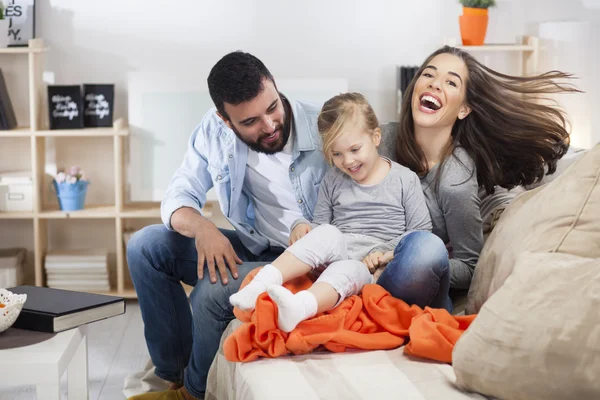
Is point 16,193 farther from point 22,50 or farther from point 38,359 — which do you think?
point 38,359

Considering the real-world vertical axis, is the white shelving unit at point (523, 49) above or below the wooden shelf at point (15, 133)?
above

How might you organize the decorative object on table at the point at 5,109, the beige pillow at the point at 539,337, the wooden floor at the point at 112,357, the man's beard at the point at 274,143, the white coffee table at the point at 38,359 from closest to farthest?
1. the beige pillow at the point at 539,337
2. the white coffee table at the point at 38,359
3. the man's beard at the point at 274,143
4. the wooden floor at the point at 112,357
5. the decorative object on table at the point at 5,109

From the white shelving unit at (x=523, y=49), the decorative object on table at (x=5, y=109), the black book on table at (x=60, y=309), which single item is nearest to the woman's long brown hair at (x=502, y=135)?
the black book on table at (x=60, y=309)

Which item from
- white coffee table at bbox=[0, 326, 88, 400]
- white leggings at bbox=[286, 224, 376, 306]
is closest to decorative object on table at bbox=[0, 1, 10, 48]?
white coffee table at bbox=[0, 326, 88, 400]

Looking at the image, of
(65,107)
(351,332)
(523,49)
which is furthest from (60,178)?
(351,332)

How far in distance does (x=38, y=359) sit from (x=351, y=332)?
63cm

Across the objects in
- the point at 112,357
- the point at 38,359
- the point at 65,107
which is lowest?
the point at 112,357

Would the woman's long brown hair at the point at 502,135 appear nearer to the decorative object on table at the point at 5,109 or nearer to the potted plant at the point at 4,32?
the decorative object on table at the point at 5,109

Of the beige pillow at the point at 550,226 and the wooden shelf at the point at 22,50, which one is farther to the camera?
the wooden shelf at the point at 22,50

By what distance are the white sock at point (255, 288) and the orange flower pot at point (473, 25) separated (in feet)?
6.85

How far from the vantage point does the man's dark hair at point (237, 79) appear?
215 centimetres

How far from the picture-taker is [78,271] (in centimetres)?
351

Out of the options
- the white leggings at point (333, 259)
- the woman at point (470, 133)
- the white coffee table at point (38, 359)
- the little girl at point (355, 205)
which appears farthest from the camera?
the woman at point (470, 133)

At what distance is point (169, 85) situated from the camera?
3508 millimetres
